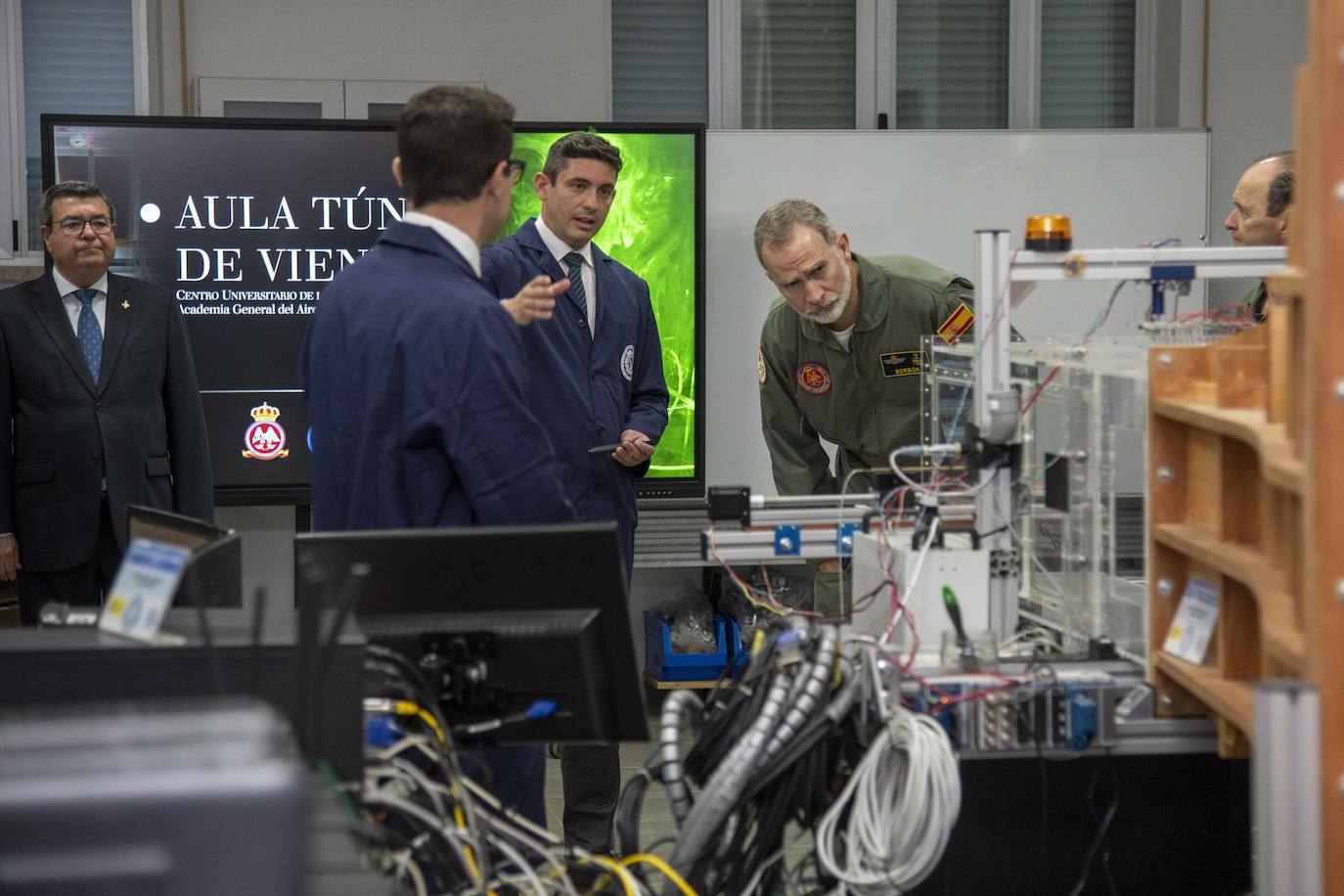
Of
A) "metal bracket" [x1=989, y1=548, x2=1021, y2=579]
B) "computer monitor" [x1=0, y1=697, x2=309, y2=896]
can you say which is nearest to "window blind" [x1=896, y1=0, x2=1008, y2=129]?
"metal bracket" [x1=989, y1=548, x2=1021, y2=579]

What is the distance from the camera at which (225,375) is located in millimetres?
4316

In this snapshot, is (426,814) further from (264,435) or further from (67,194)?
(264,435)

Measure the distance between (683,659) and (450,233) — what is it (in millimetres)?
2601

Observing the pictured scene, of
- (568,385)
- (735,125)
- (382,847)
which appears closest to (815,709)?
(382,847)

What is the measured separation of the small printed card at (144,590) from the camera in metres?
1.33

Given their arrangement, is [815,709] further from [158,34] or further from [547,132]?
[158,34]

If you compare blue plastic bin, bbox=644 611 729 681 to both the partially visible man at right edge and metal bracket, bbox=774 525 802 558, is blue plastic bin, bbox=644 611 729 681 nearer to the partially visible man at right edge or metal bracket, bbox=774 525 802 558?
the partially visible man at right edge

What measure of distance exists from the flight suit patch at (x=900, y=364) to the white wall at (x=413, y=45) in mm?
1884

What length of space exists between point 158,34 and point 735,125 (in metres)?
1.95

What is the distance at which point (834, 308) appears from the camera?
3398 mm

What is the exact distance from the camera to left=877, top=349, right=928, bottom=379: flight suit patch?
3432mm

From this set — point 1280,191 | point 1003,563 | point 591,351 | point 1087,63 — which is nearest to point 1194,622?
point 1003,563

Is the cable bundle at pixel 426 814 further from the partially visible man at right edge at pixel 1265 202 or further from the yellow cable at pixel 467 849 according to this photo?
the partially visible man at right edge at pixel 1265 202

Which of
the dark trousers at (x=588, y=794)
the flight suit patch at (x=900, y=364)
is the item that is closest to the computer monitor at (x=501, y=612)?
the dark trousers at (x=588, y=794)
